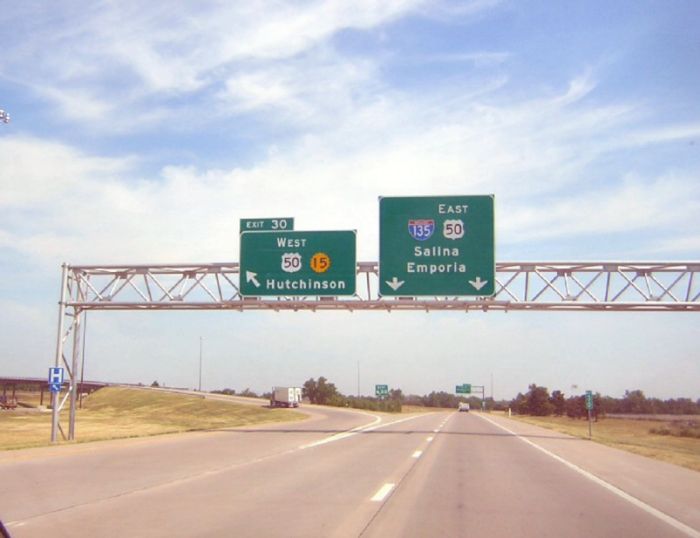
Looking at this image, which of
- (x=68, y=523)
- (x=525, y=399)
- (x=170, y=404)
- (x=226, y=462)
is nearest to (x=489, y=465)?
(x=226, y=462)

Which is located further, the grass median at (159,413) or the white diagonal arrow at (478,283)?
the grass median at (159,413)

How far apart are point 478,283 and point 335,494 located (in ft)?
58.0

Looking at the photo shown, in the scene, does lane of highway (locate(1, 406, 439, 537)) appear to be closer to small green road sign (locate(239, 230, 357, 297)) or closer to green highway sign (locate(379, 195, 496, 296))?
green highway sign (locate(379, 195, 496, 296))

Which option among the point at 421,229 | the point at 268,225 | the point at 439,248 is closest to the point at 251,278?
the point at 268,225

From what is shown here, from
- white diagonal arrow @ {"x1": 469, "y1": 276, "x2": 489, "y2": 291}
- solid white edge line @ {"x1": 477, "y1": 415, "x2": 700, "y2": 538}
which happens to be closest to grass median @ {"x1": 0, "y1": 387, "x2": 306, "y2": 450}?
white diagonal arrow @ {"x1": 469, "y1": 276, "x2": 489, "y2": 291}

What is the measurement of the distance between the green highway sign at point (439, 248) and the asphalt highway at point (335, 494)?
7775mm

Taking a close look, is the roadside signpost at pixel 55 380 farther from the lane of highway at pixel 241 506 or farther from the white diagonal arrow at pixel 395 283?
the lane of highway at pixel 241 506

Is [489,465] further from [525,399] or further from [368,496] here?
[525,399]

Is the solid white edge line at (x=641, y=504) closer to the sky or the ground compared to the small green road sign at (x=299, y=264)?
closer to the ground

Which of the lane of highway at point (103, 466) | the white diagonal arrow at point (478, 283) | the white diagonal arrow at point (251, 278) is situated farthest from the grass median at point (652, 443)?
the white diagonal arrow at point (251, 278)

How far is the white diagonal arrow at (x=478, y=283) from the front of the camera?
100 ft

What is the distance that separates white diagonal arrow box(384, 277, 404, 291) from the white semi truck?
2655 inches

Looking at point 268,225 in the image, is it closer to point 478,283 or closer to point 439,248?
point 439,248

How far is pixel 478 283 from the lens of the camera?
100 feet
